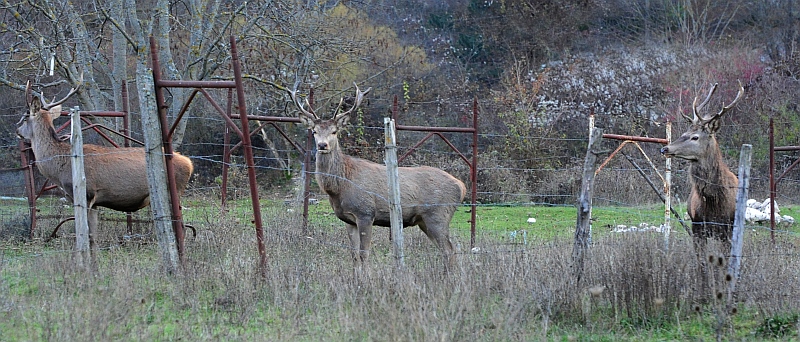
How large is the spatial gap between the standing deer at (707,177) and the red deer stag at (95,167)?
6.68m

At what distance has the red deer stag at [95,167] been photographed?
11.0 metres

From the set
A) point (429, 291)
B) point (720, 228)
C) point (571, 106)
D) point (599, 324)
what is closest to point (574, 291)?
point (599, 324)

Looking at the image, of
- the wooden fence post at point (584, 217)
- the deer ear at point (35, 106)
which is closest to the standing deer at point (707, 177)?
the wooden fence post at point (584, 217)

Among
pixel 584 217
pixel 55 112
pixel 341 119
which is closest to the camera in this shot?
pixel 584 217

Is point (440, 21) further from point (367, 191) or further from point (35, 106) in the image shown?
point (367, 191)

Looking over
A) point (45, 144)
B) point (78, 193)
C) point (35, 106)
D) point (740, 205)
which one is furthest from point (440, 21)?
point (740, 205)

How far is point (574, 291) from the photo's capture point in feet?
22.2

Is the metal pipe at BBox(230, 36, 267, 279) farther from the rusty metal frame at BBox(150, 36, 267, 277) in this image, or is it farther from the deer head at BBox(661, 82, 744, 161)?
the deer head at BBox(661, 82, 744, 161)

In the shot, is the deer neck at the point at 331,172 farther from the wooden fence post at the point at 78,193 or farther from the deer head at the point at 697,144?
the deer head at the point at 697,144

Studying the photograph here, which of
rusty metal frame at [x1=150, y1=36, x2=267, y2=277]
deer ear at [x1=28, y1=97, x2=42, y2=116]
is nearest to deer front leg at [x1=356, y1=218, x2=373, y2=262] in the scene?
rusty metal frame at [x1=150, y1=36, x2=267, y2=277]

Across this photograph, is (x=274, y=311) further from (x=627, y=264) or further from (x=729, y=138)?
(x=729, y=138)

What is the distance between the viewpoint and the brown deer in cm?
972

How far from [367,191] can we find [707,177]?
4016 mm

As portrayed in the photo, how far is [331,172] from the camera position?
32.3 feet
